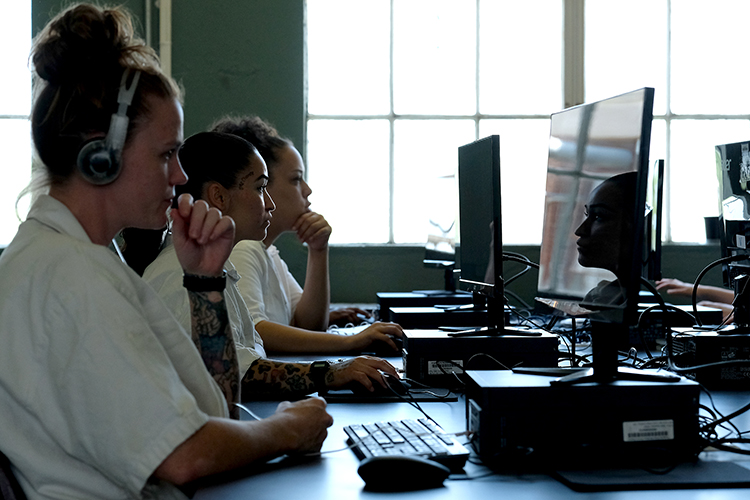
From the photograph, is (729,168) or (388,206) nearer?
(729,168)

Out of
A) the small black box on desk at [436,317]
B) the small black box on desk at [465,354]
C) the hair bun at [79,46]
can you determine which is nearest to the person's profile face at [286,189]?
the small black box on desk at [436,317]

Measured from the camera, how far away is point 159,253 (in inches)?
64.7

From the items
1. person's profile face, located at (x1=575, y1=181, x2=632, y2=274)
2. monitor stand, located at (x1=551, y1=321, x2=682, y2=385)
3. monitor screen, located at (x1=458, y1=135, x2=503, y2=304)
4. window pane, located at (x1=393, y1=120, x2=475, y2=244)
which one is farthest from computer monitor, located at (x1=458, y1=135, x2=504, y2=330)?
window pane, located at (x1=393, y1=120, x2=475, y2=244)

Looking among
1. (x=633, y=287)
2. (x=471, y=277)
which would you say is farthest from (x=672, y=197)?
(x=633, y=287)

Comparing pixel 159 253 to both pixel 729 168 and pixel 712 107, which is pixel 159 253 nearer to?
pixel 729 168

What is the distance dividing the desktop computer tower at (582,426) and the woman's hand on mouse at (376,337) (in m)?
1.03

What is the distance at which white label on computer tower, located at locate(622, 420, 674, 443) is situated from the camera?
988 mm

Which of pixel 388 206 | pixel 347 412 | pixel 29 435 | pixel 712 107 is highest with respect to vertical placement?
pixel 712 107

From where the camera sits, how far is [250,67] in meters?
3.97

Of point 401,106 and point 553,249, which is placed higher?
point 401,106

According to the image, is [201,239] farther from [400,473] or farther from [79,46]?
[400,473]

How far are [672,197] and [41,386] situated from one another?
12.9ft

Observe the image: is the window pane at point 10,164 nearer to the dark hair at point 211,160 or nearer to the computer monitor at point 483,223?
the dark hair at point 211,160

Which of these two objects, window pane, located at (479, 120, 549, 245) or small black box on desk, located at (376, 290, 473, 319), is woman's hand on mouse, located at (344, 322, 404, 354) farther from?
window pane, located at (479, 120, 549, 245)
